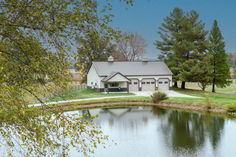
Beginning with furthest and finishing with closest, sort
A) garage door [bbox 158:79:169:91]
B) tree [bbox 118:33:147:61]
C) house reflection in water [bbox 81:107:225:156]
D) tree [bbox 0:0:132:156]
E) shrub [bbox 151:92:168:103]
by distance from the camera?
tree [bbox 118:33:147:61], garage door [bbox 158:79:169:91], shrub [bbox 151:92:168:103], house reflection in water [bbox 81:107:225:156], tree [bbox 0:0:132:156]

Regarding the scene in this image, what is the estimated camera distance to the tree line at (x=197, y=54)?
30938 mm

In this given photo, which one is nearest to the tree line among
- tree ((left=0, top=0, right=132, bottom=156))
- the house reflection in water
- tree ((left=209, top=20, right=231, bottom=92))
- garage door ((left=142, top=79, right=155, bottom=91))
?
tree ((left=209, top=20, right=231, bottom=92))

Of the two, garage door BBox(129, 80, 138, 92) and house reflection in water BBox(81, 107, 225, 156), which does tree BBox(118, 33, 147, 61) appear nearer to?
garage door BBox(129, 80, 138, 92)

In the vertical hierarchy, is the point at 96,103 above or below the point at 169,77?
below

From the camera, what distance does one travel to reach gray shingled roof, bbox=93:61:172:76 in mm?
31948

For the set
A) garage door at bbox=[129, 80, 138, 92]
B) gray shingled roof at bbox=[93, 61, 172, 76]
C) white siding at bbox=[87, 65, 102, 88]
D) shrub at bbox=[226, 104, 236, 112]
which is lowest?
shrub at bbox=[226, 104, 236, 112]

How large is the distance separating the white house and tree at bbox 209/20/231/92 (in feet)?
20.3

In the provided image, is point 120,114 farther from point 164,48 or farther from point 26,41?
point 164,48

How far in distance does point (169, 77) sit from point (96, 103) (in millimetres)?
13558

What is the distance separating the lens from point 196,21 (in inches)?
1346

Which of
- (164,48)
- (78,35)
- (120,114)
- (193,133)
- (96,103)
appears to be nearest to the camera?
(78,35)

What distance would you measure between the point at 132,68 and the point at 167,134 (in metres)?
21.0

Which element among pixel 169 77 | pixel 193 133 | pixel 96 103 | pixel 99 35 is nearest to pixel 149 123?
pixel 193 133

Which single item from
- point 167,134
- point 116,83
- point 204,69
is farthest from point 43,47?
point 204,69
